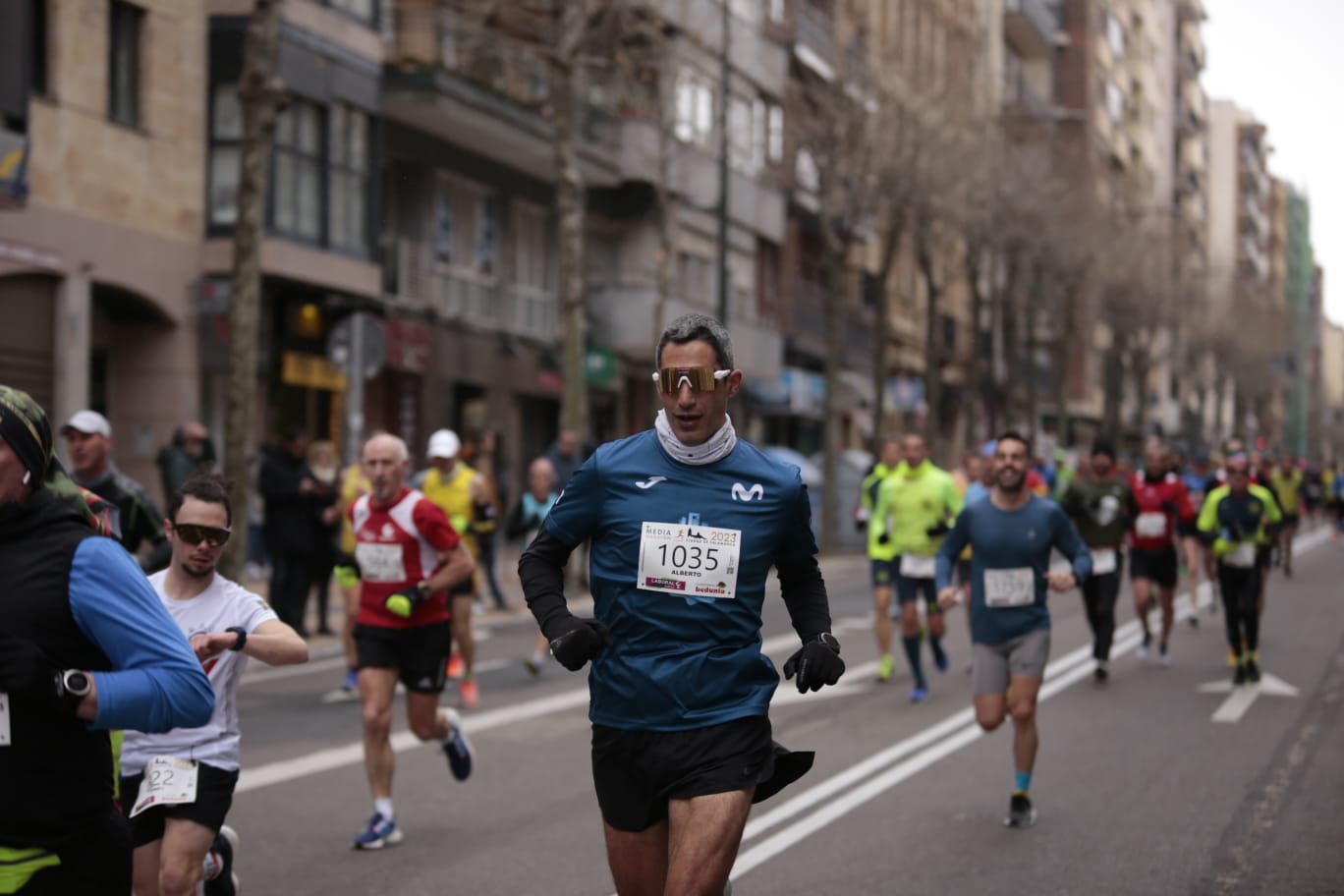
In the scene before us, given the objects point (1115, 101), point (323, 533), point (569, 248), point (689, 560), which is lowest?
point (323, 533)

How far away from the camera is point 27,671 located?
3.52 meters

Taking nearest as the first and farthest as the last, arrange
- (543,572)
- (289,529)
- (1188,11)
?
(543,572) < (289,529) < (1188,11)

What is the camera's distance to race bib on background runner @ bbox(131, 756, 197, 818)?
19.5 feet

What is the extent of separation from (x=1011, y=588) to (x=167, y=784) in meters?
5.04

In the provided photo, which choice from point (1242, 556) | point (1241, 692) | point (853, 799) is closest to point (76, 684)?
point (853, 799)

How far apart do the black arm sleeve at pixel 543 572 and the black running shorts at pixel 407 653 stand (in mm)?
3915

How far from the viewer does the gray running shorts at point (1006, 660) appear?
9711 mm

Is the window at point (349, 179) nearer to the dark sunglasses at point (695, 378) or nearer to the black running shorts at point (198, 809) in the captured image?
the black running shorts at point (198, 809)

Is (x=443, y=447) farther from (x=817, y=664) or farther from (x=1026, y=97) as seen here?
(x=1026, y=97)

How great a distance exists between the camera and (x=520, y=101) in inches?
1291

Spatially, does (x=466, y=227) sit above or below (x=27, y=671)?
above

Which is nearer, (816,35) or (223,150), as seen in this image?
(223,150)

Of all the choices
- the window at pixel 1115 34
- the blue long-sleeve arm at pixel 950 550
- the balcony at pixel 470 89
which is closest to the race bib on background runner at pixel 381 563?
the blue long-sleeve arm at pixel 950 550

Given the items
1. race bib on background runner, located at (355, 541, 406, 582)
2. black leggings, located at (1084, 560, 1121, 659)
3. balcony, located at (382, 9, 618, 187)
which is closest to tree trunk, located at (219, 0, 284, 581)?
black leggings, located at (1084, 560, 1121, 659)
